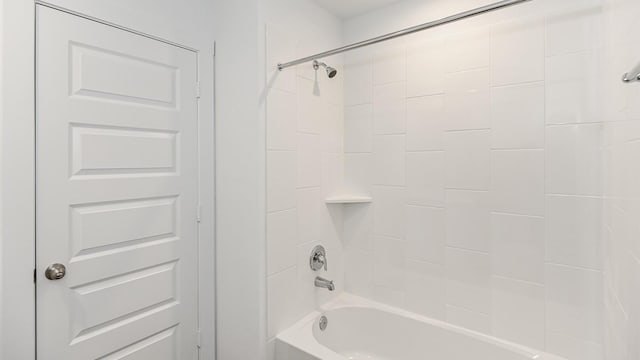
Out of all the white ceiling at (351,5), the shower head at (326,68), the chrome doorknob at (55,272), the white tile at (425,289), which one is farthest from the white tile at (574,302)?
the chrome doorknob at (55,272)

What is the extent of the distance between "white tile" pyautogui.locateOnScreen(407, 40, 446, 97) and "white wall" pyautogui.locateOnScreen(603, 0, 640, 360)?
0.71 metres

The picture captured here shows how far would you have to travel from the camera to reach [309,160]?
75.0 inches

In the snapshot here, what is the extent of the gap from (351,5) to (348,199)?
1.23m

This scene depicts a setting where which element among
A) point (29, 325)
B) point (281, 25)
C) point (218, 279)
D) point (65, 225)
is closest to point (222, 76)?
point (281, 25)

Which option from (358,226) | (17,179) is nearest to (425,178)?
(358,226)

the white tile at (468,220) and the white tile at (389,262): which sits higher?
the white tile at (468,220)

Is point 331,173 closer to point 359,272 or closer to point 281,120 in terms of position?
point 281,120

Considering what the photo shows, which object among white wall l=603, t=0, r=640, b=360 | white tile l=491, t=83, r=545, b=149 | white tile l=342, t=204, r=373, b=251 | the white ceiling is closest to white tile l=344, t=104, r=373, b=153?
white tile l=342, t=204, r=373, b=251

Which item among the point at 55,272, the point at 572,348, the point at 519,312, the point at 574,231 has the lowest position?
the point at 572,348

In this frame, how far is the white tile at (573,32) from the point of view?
1.39m

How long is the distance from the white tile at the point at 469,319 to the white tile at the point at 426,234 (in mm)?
280

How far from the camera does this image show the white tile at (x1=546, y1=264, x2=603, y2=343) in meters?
1.43

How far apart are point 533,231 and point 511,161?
360mm

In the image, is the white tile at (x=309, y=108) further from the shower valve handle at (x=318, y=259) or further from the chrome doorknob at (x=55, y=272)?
the chrome doorknob at (x=55, y=272)
